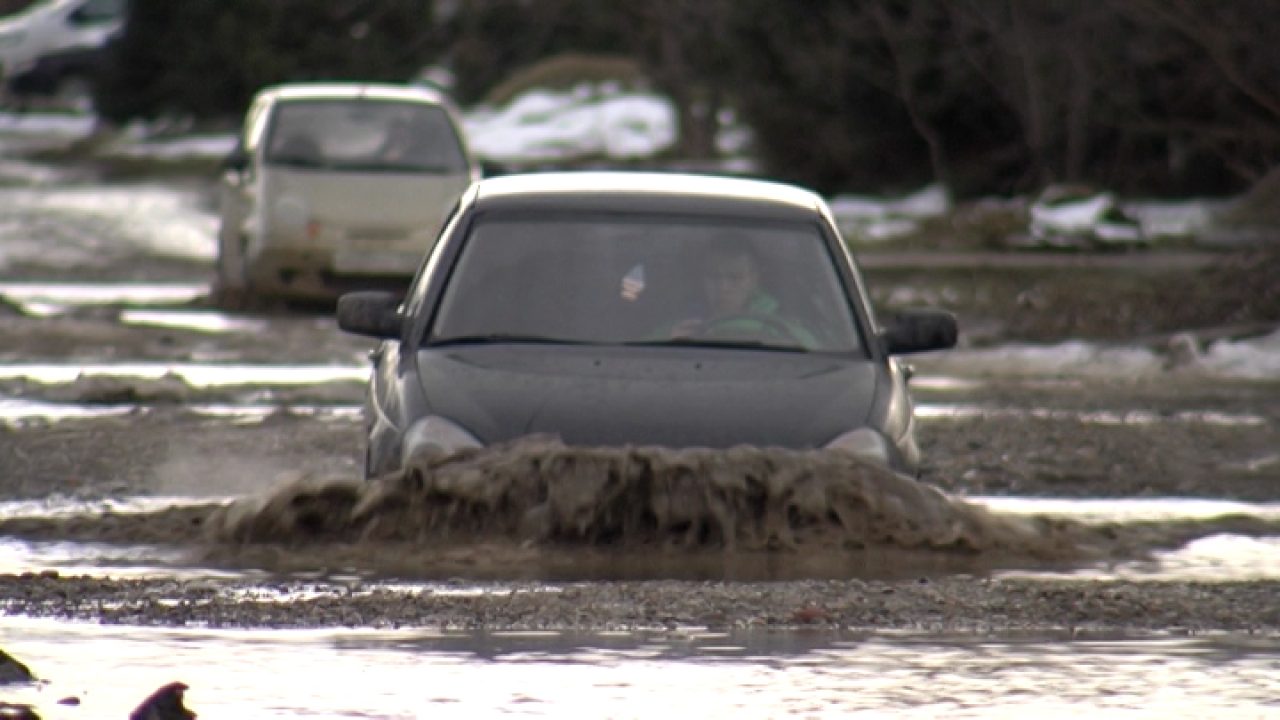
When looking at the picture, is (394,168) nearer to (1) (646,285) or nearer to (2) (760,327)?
(1) (646,285)

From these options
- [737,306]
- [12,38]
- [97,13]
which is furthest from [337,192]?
[12,38]

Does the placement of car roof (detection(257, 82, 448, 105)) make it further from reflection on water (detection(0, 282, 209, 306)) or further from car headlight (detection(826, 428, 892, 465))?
car headlight (detection(826, 428, 892, 465))

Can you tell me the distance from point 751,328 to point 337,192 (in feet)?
43.7

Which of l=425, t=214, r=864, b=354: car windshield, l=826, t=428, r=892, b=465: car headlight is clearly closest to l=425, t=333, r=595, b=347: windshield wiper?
l=425, t=214, r=864, b=354: car windshield

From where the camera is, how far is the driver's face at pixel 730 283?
10.9 meters

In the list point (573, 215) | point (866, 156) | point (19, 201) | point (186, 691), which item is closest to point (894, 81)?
point (866, 156)

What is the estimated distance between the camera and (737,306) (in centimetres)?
1089

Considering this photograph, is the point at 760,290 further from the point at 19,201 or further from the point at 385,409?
the point at 19,201

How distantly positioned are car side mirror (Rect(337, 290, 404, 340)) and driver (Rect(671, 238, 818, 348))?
3.22 ft

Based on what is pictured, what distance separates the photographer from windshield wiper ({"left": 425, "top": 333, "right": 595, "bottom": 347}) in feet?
35.0

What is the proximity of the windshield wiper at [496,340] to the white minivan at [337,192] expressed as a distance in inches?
475

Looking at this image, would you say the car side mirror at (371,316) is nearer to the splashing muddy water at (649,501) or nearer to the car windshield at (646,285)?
the car windshield at (646,285)

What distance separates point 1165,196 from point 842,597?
25278 mm

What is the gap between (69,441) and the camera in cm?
1467
